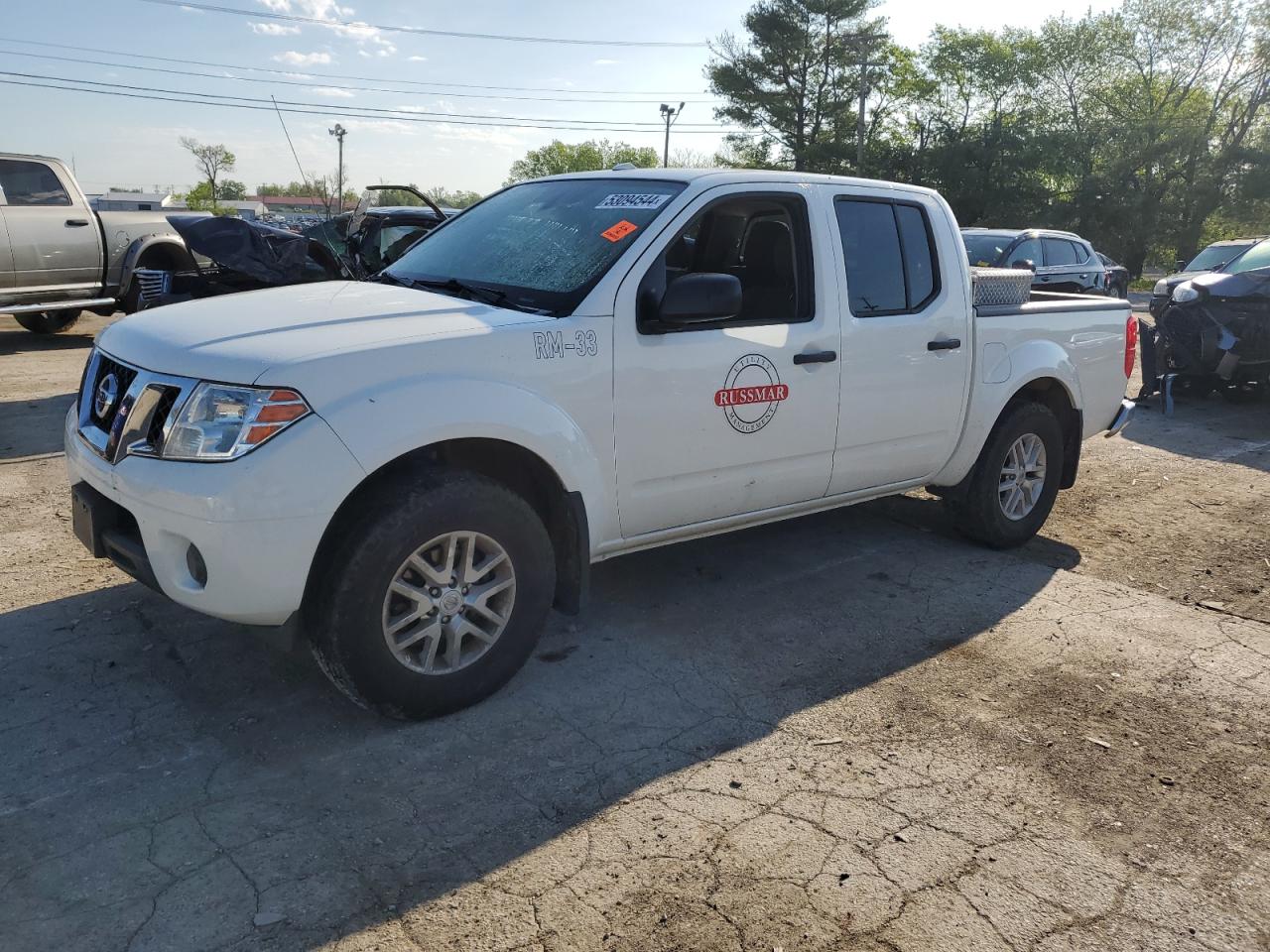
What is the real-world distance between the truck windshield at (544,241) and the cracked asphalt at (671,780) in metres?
1.52

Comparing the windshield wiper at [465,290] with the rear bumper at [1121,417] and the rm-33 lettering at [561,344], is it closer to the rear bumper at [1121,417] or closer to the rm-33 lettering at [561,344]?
the rm-33 lettering at [561,344]

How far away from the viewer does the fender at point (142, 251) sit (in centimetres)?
1157

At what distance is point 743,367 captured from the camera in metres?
4.15

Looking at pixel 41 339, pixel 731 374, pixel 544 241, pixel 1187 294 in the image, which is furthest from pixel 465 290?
pixel 41 339

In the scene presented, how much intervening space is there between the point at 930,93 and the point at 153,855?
57.7 m

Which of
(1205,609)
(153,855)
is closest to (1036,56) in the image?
(1205,609)

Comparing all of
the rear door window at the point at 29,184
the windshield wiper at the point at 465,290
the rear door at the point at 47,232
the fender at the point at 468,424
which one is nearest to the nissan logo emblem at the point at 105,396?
the fender at the point at 468,424

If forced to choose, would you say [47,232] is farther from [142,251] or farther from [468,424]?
[468,424]

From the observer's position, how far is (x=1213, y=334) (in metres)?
9.99

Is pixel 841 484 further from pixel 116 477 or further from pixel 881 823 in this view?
pixel 116 477

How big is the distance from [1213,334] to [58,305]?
1223 cm

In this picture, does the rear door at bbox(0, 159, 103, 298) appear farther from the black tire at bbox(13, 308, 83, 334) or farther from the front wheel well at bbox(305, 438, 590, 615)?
the front wheel well at bbox(305, 438, 590, 615)

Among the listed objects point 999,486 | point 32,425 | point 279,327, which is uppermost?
point 279,327

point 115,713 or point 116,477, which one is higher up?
point 116,477
